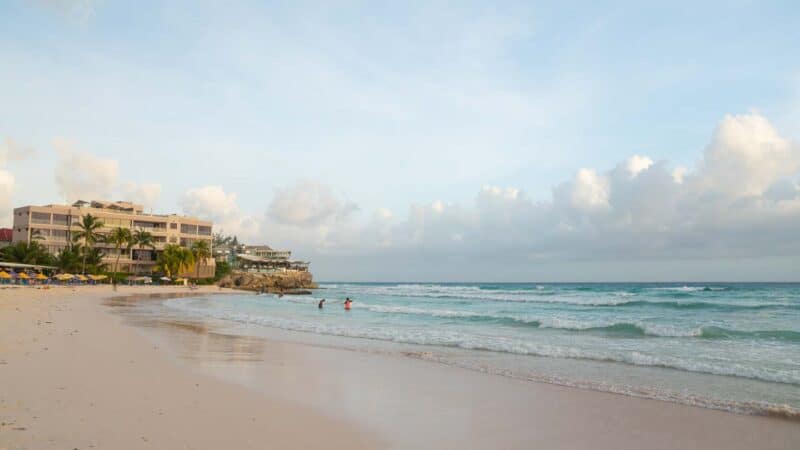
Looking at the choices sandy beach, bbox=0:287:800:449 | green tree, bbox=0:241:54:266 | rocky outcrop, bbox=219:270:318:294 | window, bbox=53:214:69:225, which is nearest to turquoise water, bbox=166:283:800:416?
sandy beach, bbox=0:287:800:449

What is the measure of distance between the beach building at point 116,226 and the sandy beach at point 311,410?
237 ft

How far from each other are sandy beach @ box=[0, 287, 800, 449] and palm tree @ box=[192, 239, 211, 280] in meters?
73.7

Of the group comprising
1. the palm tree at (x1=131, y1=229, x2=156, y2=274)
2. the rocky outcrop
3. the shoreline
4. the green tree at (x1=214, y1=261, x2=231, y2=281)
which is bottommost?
the rocky outcrop

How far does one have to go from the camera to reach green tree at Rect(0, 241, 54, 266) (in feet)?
207

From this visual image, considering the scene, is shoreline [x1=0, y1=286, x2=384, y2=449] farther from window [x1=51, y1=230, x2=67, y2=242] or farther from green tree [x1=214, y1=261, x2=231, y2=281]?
green tree [x1=214, y1=261, x2=231, y2=281]

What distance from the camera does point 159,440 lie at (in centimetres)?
599

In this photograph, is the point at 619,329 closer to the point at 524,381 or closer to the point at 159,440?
the point at 524,381

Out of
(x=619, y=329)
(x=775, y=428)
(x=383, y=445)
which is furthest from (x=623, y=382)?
(x=619, y=329)

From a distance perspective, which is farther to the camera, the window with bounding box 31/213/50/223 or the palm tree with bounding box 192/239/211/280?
the palm tree with bounding box 192/239/211/280

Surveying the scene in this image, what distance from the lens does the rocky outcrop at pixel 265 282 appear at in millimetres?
90000

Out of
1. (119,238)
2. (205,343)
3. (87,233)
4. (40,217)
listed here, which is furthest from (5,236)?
(205,343)

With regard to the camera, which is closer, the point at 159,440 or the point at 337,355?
the point at 159,440

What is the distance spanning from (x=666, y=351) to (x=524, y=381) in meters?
7.40

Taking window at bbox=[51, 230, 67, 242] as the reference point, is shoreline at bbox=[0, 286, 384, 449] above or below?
below
